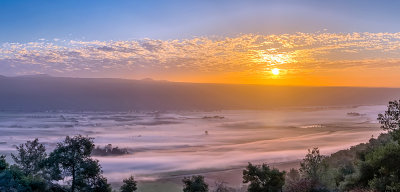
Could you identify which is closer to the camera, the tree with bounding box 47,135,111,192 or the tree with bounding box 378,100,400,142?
the tree with bounding box 47,135,111,192

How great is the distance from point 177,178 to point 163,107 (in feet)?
388

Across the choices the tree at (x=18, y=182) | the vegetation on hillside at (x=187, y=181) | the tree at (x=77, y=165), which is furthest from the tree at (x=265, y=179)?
the tree at (x=18, y=182)

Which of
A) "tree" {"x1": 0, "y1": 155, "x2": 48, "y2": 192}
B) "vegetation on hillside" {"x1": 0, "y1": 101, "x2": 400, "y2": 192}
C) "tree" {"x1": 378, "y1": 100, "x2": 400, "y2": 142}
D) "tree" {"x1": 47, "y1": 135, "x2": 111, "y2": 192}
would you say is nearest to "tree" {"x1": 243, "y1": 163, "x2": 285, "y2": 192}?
"vegetation on hillside" {"x1": 0, "y1": 101, "x2": 400, "y2": 192}

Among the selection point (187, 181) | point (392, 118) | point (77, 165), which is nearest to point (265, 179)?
point (187, 181)

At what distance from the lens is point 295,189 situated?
20297mm

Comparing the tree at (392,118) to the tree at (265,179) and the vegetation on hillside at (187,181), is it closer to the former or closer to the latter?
the vegetation on hillside at (187,181)

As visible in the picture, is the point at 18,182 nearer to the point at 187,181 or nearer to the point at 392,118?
the point at 187,181

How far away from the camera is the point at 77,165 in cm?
2000

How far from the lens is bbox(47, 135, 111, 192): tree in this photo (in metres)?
19.7

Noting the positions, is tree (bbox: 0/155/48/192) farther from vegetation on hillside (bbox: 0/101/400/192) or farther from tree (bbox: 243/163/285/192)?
tree (bbox: 243/163/285/192)

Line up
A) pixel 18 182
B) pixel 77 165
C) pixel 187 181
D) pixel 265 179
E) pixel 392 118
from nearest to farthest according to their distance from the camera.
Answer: pixel 18 182, pixel 77 165, pixel 392 118, pixel 265 179, pixel 187 181

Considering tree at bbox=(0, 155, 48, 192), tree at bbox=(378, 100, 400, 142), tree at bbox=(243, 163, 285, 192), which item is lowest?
tree at bbox=(243, 163, 285, 192)

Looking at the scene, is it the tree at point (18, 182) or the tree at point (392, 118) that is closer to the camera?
the tree at point (18, 182)

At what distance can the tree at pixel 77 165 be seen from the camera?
64.5ft
